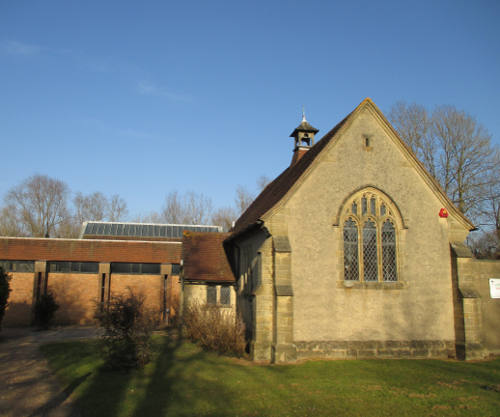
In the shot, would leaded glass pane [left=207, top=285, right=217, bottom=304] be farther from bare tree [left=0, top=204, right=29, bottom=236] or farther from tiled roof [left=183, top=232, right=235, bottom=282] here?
bare tree [left=0, top=204, right=29, bottom=236]

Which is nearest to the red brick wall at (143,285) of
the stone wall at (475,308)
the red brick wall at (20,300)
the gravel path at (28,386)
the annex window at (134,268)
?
the annex window at (134,268)

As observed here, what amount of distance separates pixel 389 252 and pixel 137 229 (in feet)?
91.4

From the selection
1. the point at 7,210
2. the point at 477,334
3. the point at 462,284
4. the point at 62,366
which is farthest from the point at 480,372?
the point at 7,210

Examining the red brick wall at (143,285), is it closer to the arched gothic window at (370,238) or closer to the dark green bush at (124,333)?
the dark green bush at (124,333)

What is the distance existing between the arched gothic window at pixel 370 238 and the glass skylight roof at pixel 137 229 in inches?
→ 937

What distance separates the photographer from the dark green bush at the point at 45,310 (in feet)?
80.7

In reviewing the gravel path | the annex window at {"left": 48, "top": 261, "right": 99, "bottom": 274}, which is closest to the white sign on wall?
the gravel path

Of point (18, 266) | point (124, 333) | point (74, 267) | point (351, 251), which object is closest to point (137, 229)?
point (74, 267)

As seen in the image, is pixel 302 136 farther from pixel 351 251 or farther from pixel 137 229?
pixel 137 229

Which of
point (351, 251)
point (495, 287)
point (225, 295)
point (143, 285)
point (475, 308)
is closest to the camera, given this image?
point (475, 308)

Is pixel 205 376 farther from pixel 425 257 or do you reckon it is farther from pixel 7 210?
pixel 7 210

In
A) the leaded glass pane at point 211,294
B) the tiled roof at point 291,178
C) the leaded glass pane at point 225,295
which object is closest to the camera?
the tiled roof at point 291,178

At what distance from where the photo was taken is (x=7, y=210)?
4631 centimetres

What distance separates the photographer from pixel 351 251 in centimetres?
1507
